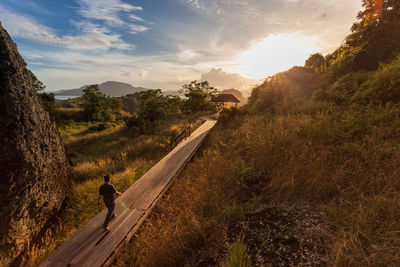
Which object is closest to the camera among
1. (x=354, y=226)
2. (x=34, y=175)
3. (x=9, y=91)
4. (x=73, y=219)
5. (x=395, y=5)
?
Result: (x=354, y=226)

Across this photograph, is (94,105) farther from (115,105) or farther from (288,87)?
(288,87)

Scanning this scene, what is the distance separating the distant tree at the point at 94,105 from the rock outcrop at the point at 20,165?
4897 cm

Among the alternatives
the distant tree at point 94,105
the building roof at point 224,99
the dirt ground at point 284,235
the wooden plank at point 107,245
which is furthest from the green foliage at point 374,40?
the distant tree at point 94,105

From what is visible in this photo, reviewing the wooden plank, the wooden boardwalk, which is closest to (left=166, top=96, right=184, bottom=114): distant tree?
the wooden boardwalk

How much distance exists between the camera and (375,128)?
4441 mm

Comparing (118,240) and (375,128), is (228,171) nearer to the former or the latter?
(118,240)

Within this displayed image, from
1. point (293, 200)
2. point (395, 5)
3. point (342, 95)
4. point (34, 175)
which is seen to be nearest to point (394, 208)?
point (293, 200)

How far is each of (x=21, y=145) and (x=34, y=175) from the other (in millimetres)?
935

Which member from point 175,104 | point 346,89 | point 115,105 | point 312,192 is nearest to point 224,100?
point 175,104

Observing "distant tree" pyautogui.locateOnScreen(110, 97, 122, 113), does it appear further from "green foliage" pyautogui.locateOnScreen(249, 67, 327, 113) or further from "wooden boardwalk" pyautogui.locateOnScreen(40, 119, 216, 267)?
"wooden boardwalk" pyautogui.locateOnScreen(40, 119, 216, 267)

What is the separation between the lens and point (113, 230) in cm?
401

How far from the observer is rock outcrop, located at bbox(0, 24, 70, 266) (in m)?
3.74

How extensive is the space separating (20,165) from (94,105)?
52195 mm

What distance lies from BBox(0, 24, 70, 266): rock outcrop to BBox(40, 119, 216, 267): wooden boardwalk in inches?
57.0
